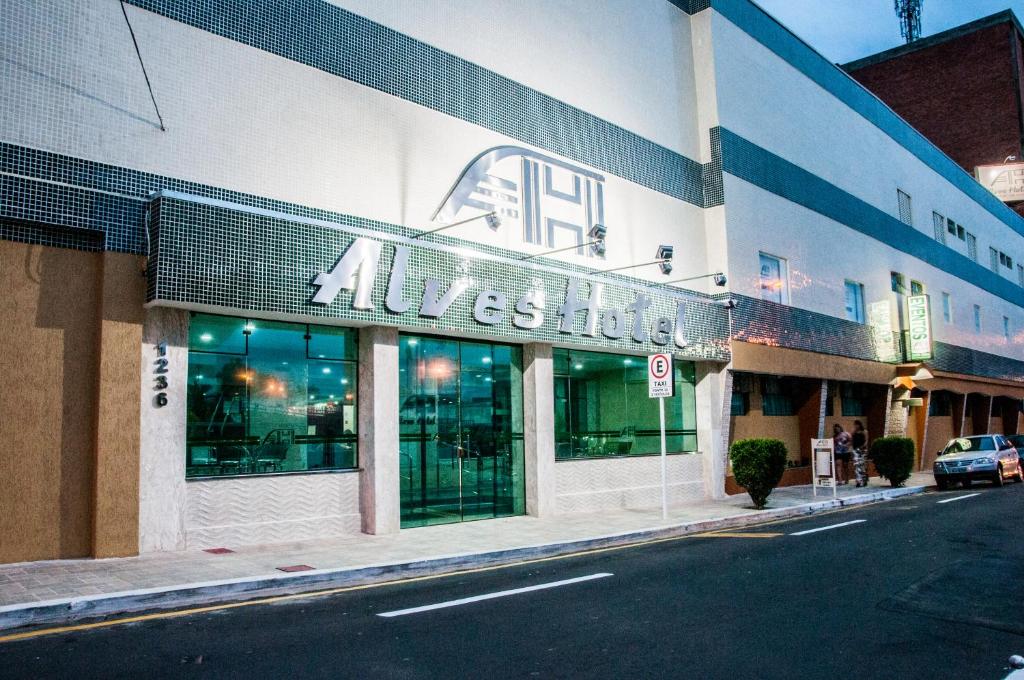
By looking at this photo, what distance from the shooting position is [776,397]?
79.6 ft

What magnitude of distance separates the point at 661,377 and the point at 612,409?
10.1 ft

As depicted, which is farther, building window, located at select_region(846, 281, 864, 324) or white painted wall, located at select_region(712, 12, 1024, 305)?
building window, located at select_region(846, 281, 864, 324)

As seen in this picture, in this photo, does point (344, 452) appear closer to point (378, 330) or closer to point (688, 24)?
point (378, 330)

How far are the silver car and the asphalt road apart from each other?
14416mm

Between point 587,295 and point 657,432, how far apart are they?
4503 mm

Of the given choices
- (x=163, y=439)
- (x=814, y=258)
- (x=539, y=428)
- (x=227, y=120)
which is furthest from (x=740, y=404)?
(x=163, y=439)

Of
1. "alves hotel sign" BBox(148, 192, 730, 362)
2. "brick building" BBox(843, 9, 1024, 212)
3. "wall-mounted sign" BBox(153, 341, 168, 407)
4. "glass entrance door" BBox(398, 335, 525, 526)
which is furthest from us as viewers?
→ "brick building" BBox(843, 9, 1024, 212)

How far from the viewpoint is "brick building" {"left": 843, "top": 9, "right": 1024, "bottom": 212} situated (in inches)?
1978

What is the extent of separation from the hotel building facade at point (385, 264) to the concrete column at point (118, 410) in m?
0.04

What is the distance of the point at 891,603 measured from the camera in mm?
7793

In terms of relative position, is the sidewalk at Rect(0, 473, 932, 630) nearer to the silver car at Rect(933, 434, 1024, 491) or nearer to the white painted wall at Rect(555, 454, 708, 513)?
the white painted wall at Rect(555, 454, 708, 513)

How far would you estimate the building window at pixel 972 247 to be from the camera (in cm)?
3984

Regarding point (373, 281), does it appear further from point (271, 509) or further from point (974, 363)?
point (974, 363)

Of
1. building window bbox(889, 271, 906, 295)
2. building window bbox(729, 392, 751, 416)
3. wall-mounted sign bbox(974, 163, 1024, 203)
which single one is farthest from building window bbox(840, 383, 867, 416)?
wall-mounted sign bbox(974, 163, 1024, 203)
